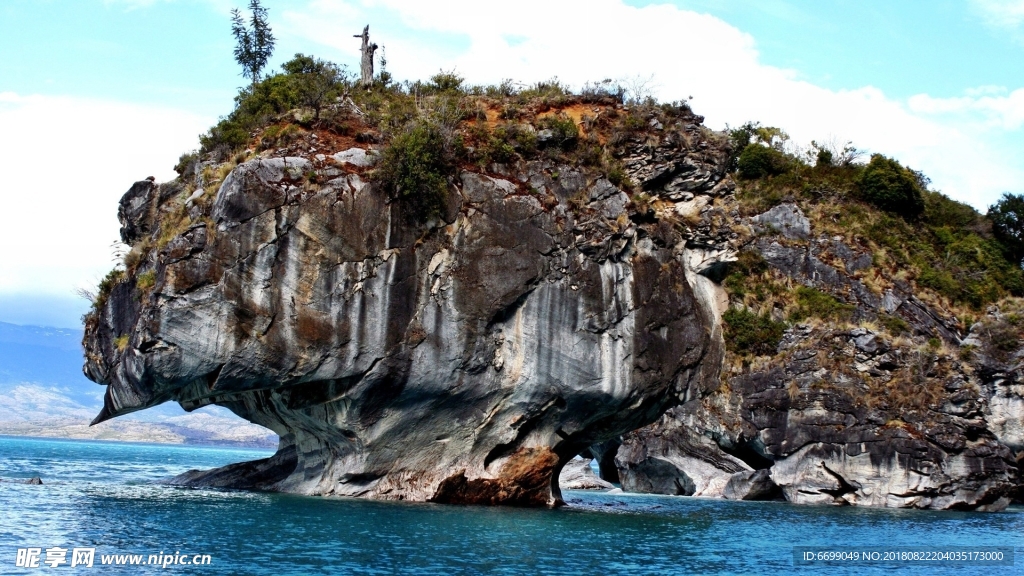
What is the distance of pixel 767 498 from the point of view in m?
50.0

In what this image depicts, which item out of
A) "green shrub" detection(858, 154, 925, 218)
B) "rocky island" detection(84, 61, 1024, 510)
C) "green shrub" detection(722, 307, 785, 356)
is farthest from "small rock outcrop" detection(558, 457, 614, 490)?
"green shrub" detection(858, 154, 925, 218)

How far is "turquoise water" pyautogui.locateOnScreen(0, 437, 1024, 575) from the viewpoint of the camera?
2283cm

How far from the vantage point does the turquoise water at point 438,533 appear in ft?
74.9

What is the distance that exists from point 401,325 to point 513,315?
4413mm

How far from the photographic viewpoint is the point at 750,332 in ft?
155

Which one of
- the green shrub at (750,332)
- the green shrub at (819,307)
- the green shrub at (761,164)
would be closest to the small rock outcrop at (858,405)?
the green shrub at (819,307)

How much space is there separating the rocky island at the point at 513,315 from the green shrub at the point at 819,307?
141mm

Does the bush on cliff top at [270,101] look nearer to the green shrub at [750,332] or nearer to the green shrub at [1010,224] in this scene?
the green shrub at [750,332]

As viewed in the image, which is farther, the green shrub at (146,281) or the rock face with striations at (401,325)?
the green shrub at (146,281)

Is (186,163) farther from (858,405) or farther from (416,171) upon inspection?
(858,405)

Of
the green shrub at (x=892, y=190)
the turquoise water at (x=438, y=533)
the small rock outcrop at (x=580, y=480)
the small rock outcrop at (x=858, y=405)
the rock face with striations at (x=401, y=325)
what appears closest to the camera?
the turquoise water at (x=438, y=533)

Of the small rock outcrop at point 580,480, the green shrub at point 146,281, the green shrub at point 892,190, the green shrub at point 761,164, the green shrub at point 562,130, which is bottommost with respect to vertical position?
the small rock outcrop at point 580,480

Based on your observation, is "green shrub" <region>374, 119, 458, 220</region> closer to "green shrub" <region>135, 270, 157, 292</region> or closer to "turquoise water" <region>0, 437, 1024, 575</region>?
"green shrub" <region>135, 270, 157, 292</region>

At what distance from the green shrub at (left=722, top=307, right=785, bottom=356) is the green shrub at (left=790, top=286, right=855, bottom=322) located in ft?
6.23
